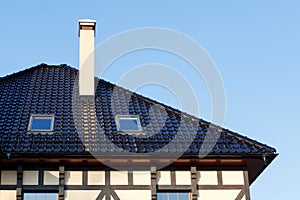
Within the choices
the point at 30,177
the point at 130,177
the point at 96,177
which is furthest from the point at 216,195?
the point at 30,177

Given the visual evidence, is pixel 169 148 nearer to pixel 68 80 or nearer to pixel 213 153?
pixel 213 153

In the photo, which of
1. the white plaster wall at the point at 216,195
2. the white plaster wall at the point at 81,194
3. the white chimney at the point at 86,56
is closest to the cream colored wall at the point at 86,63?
the white chimney at the point at 86,56

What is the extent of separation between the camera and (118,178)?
1333 cm

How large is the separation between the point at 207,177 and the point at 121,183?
1.88 metres

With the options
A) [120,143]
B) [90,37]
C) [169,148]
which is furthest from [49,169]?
[90,37]

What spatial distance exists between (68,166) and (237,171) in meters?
3.69

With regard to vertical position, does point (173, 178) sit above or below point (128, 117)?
below

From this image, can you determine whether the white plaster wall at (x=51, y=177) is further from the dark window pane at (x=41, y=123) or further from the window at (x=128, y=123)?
the window at (x=128, y=123)

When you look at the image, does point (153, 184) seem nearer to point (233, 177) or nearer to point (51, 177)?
point (233, 177)

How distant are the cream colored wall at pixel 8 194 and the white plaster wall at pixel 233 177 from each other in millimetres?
4486

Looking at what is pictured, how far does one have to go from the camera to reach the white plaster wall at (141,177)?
1336cm

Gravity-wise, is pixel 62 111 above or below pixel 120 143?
above

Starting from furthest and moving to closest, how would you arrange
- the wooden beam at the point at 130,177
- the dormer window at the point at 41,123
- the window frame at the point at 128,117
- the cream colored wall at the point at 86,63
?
the cream colored wall at the point at 86,63 → the window frame at the point at 128,117 → the dormer window at the point at 41,123 → the wooden beam at the point at 130,177

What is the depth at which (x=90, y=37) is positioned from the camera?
17.3 metres
